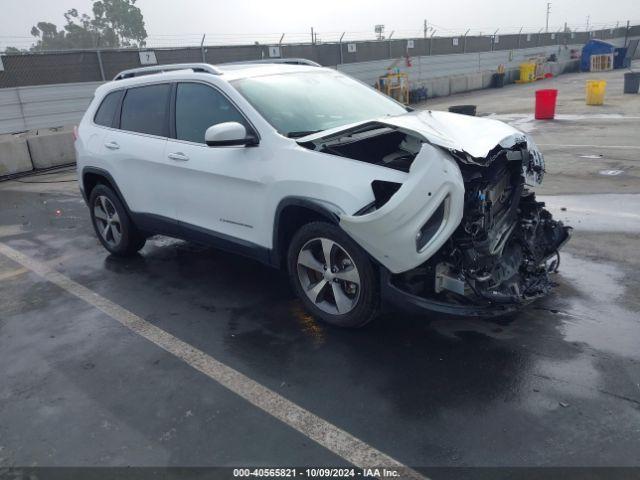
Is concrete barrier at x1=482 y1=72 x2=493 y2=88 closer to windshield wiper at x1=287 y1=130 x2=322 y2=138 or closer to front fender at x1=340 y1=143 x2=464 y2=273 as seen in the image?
windshield wiper at x1=287 y1=130 x2=322 y2=138

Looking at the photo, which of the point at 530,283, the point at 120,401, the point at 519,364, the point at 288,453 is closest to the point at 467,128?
the point at 530,283

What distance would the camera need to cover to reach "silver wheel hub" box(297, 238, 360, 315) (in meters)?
3.79

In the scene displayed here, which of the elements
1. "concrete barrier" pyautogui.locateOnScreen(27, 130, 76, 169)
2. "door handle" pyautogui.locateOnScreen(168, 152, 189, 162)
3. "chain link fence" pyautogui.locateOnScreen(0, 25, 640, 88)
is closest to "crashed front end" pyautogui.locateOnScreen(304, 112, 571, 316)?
"door handle" pyautogui.locateOnScreen(168, 152, 189, 162)

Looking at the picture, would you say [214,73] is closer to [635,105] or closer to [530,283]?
[530,283]

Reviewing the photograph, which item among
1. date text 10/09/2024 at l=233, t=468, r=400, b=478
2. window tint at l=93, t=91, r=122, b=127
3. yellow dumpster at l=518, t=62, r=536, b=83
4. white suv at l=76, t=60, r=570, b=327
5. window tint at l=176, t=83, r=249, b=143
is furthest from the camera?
yellow dumpster at l=518, t=62, r=536, b=83

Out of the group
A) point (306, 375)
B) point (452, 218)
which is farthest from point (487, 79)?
point (306, 375)

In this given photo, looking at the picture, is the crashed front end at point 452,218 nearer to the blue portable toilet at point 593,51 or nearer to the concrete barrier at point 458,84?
the concrete barrier at point 458,84

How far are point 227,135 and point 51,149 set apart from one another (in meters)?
10.3

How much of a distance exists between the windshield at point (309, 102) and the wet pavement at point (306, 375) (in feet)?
4.95

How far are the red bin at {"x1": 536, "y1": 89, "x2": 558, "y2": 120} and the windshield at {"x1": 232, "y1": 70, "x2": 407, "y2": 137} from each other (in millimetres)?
12059

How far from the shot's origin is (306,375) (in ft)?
11.4

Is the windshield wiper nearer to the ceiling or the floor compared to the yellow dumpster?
nearer to the ceiling

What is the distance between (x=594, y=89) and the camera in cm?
1805

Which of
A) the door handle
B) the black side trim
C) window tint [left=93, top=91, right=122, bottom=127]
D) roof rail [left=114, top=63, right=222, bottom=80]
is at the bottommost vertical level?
the black side trim
